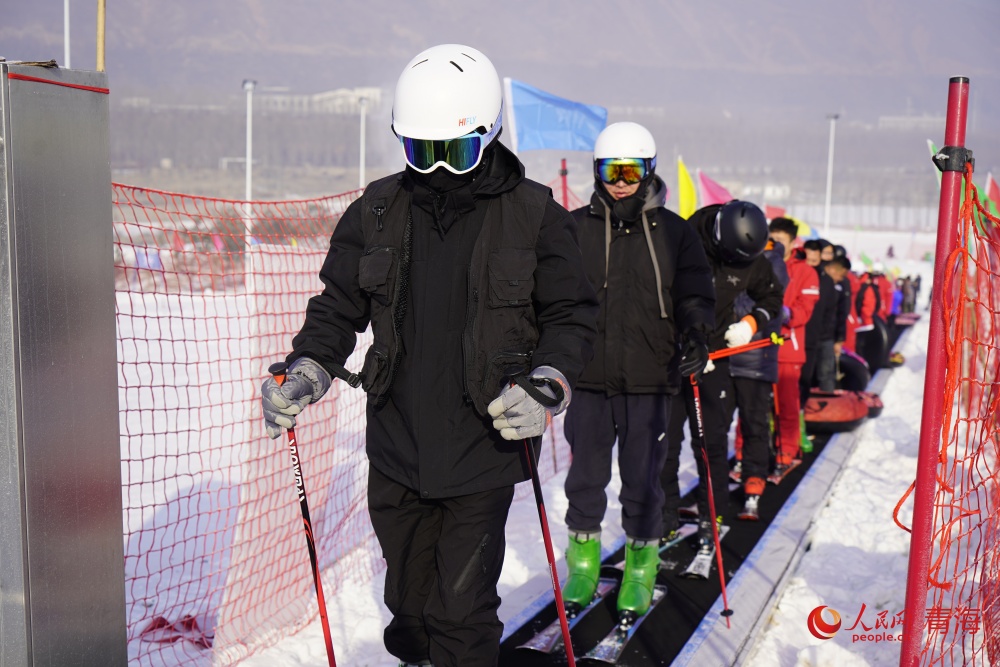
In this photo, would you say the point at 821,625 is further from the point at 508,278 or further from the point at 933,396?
the point at 508,278

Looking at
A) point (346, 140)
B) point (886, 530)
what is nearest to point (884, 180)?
point (346, 140)

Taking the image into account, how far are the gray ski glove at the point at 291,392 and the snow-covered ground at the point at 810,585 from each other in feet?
5.72

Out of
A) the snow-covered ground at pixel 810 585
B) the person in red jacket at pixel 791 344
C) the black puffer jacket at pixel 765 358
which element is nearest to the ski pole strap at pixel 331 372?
the snow-covered ground at pixel 810 585

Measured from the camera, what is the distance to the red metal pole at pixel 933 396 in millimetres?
3115

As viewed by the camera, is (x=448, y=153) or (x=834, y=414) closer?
(x=448, y=153)

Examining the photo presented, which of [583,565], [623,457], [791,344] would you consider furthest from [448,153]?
[791,344]

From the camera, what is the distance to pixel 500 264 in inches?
118

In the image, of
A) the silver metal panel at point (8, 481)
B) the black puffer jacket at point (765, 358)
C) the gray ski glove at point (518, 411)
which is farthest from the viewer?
the black puffer jacket at point (765, 358)

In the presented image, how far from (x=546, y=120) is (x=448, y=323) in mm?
7420

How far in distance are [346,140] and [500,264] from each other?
529 ft

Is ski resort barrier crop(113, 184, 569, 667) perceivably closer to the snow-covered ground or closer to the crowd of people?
the snow-covered ground

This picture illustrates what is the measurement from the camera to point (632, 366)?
4.76m

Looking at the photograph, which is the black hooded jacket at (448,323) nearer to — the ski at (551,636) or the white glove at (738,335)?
the ski at (551,636)

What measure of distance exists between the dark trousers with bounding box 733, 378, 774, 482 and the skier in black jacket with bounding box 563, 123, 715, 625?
7.75ft
